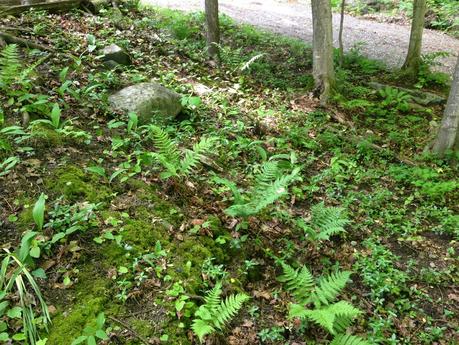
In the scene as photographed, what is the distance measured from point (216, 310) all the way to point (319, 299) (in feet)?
3.76

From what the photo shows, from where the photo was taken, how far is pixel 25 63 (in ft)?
21.7

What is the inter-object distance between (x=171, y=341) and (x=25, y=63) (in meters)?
5.53

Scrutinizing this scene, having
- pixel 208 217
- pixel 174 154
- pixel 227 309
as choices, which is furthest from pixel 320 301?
pixel 174 154

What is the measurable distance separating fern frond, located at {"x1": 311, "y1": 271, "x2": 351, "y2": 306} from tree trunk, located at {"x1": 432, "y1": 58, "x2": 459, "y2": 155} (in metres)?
4.50

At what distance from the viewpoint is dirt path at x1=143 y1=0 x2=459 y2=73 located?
13.5 meters

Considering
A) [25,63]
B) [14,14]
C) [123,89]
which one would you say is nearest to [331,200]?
[123,89]

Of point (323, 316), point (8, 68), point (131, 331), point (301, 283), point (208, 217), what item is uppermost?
point (8, 68)

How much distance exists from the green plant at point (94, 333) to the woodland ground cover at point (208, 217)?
0.05ft

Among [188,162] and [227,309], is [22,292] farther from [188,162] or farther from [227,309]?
[188,162]

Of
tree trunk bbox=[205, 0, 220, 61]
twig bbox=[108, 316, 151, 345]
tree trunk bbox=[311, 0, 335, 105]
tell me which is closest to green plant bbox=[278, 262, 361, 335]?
twig bbox=[108, 316, 151, 345]

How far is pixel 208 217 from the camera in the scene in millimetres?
4777

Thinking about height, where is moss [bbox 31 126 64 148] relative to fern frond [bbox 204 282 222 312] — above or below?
above

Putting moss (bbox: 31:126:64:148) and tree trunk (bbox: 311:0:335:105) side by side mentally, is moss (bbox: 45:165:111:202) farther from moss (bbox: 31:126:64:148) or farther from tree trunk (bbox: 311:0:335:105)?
tree trunk (bbox: 311:0:335:105)

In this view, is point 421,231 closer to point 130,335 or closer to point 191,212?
point 191,212
